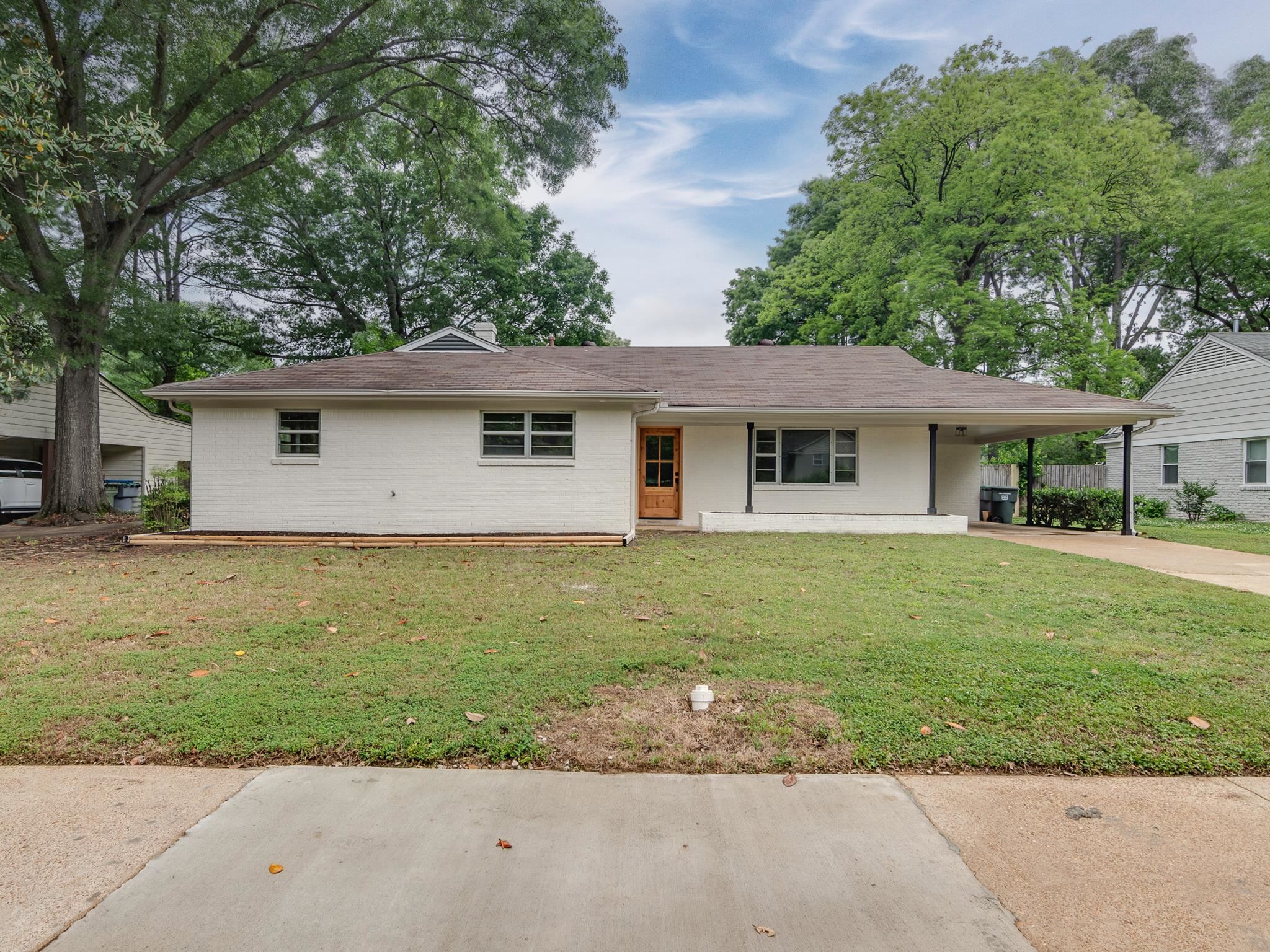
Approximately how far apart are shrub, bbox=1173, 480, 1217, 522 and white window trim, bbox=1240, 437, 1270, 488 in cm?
63

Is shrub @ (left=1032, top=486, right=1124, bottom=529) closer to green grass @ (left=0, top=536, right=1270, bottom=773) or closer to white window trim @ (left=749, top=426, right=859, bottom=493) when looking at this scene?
white window trim @ (left=749, top=426, right=859, bottom=493)

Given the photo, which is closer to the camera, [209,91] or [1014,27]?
[209,91]

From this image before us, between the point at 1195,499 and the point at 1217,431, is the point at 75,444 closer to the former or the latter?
the point at 1195,499

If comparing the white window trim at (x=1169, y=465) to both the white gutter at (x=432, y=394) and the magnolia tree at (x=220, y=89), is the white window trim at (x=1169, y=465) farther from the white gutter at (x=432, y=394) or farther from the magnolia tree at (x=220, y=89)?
the magnolia tree at (x=220, y=89)

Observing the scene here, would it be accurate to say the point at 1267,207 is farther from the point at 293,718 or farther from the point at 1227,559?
the point at 293,718

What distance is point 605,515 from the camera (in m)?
10.7

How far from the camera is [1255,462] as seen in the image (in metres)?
16.0

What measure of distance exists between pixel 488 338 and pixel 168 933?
1501 centimetres

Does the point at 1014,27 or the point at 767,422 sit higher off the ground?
the point at 1014,27

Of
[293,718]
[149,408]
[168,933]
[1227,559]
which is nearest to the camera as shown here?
[168,933]

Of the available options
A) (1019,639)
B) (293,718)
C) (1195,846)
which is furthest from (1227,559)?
(293,718)

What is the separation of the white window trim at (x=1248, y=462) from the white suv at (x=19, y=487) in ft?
106

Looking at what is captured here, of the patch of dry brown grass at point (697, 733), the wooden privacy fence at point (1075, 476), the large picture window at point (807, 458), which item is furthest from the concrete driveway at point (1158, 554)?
the wooden privacy fence at point (1075, 476)

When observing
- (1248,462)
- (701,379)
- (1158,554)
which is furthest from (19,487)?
(1248,462)
